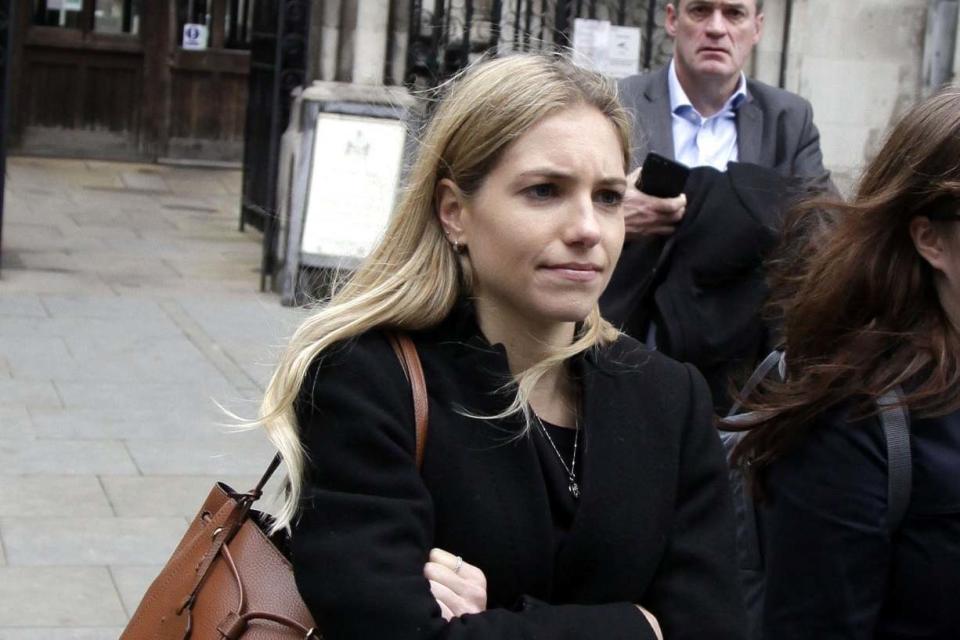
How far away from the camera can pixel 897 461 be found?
240 cm

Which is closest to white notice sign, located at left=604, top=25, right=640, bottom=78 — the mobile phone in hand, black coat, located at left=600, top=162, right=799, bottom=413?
black coat, located at left=600, top=162, right=799, bottom=413

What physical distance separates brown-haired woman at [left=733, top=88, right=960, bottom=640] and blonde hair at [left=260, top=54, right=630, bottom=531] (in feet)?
1.29

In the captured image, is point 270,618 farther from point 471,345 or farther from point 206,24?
point 206,24

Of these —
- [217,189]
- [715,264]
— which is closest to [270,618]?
[715,264]

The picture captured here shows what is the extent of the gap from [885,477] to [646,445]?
1.26 feet

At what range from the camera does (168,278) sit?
1164cm

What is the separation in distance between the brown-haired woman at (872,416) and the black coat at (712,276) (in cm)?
164

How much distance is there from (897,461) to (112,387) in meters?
6.37

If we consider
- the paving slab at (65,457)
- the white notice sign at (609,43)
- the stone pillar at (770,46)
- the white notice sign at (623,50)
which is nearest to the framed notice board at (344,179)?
the white notice sign at (609,43)

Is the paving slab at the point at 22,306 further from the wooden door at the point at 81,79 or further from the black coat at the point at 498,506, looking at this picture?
the black coat at the point at 498,506

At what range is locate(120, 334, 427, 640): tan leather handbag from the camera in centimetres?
212

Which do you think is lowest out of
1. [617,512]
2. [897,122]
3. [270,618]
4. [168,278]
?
[168,278]

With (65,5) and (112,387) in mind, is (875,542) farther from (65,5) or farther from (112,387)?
(65,5)

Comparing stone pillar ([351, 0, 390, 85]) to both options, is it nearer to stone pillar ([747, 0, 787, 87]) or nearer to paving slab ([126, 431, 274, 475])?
stone pillar ([747, 0, 787, 87])
